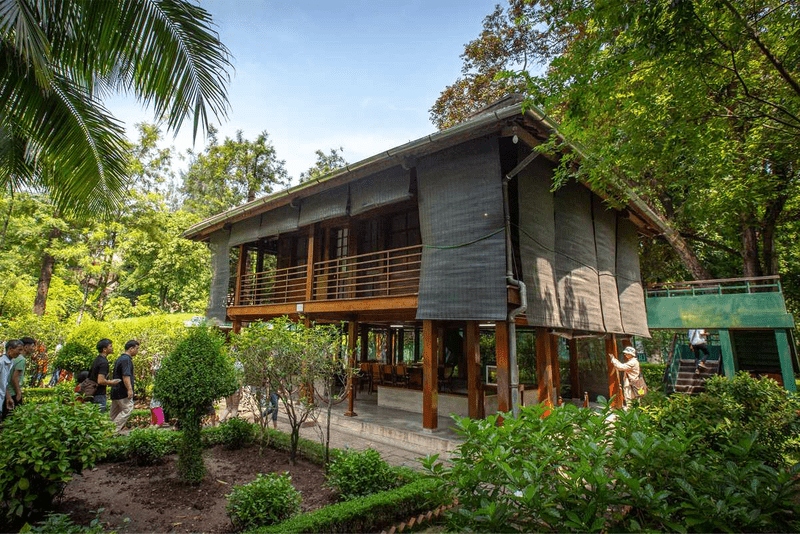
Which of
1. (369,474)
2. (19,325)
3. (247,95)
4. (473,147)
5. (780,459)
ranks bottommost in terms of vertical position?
(369,474)

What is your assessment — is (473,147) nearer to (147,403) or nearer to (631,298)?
(631,298)

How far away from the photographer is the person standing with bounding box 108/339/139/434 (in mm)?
7316

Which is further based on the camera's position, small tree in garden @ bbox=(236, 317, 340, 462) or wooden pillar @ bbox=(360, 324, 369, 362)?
wooden pillar @ bbox=(360, 324, 369, 362)

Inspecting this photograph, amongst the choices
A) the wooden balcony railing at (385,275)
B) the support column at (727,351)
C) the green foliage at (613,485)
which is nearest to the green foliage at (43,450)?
the green foliage at (613,485)

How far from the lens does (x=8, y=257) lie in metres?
17.7

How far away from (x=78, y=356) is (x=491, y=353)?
48.2ft

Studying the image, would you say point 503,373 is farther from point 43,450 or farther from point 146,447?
point 43,450

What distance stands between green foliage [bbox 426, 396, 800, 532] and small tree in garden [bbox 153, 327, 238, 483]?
348cm

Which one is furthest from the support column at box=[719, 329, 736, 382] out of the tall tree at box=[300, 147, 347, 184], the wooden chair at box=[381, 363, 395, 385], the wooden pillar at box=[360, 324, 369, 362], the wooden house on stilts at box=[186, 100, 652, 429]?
the tall tree at box=[300, 147, 347, 184]

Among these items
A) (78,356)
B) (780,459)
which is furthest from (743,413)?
(78,356)

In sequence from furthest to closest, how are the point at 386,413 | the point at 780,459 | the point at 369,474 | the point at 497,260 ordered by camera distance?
the point at 386,413 → the point at 497,260 → the point at 369,474 → the point at 780,459

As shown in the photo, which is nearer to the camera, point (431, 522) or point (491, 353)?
point (431, 522)

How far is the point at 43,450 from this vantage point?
3861 mm

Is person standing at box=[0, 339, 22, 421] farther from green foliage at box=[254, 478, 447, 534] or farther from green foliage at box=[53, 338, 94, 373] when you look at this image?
green foliage at box=[53, 338, 94, 373]
